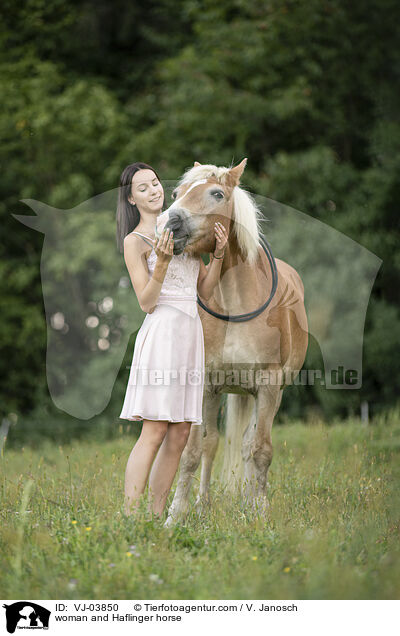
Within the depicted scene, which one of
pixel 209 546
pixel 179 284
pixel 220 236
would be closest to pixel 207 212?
pixel 220 236

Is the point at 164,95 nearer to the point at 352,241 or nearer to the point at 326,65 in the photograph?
the point at 326,65

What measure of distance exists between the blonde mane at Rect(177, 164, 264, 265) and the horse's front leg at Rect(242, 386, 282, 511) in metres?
0.91

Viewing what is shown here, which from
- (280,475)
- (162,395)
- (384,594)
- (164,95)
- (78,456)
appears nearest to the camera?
(384,594)

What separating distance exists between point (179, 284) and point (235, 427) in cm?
185

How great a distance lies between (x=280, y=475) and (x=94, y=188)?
11.4 m

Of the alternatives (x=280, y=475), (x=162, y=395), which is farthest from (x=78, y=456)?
(x=162, y=395)

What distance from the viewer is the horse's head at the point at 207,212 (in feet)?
11.7

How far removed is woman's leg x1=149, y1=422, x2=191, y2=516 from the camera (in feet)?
12.4

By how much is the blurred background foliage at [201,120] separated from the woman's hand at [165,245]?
7.91m

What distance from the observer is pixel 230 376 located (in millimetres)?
4395

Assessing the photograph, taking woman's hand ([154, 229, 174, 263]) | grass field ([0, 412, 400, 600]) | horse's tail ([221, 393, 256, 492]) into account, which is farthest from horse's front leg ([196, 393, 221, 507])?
woman's hand ([154, 229, 174, 263])

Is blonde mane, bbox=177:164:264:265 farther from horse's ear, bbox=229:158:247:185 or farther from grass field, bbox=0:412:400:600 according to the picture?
grass field, bbox=0:412:400:600

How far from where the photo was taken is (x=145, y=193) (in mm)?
3830
